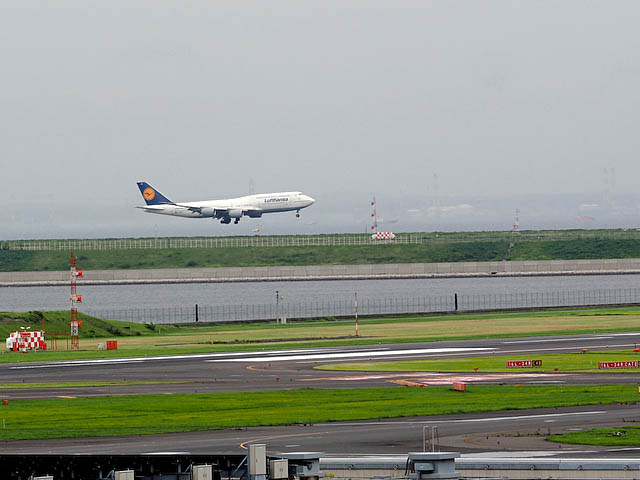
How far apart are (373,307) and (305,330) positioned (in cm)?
3900

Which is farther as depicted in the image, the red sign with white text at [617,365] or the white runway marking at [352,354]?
the white runway marking at [352,354]

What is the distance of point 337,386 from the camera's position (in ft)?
158

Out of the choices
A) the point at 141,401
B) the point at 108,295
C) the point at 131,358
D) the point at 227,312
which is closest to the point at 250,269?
the point at 108,295

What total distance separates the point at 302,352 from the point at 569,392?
1004 inches

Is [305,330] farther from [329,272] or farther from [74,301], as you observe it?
[329,272]

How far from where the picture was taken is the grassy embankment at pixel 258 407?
37.0 m

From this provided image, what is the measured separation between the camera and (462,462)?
26.6 metres

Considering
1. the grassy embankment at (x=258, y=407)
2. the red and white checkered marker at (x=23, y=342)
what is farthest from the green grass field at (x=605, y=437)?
the red and white checkered marker at (x=23, y=342)

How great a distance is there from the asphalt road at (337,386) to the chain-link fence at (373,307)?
46.0 meters

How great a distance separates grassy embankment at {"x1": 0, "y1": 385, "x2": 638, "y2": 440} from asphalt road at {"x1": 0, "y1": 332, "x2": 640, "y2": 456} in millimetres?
1663

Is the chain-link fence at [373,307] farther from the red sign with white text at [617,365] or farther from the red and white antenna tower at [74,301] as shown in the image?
the red sign with white text at [617,365]

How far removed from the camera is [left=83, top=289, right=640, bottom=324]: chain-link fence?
388 feet

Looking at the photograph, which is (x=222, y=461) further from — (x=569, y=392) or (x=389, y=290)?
(x=389, y=290)

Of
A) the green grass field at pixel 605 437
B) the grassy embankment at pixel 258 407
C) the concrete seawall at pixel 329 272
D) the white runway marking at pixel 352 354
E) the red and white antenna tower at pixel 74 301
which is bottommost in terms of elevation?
the green grass field at pixel 605 437
